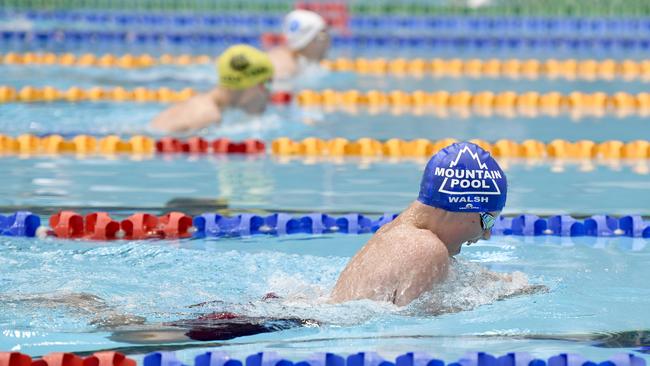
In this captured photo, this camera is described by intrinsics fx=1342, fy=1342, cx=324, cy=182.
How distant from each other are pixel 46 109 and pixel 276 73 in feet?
7.15

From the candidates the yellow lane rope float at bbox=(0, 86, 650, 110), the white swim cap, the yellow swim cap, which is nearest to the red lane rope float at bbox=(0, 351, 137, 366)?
the yellow swim cap

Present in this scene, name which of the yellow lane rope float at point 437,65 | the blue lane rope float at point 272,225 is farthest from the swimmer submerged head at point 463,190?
the yellow lane rope float at point 437,65

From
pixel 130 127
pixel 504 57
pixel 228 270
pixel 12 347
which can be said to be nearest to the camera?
pixel 12 347

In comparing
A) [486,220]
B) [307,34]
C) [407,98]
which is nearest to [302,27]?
[307,34]

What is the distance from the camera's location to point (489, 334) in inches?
174

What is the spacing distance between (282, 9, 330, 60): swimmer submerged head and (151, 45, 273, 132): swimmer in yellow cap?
2.41 m

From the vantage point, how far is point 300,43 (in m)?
11.2

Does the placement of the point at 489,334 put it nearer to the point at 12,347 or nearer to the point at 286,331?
the point at 286,331

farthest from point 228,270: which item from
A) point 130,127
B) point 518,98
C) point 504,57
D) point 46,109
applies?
point 504,57

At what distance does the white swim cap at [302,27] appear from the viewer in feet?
36.7

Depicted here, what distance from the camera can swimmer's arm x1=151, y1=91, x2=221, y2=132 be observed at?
28.6 feet

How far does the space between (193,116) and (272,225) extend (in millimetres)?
2750

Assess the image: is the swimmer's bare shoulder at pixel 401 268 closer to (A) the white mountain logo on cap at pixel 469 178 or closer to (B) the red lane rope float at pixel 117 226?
(A) the white mountain logo on cap at pixel 469 178

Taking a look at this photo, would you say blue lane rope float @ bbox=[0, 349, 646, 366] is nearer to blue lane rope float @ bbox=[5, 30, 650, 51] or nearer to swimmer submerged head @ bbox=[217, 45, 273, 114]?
swimmer submerged head @ bbox=[217, 45, 273, 114]
